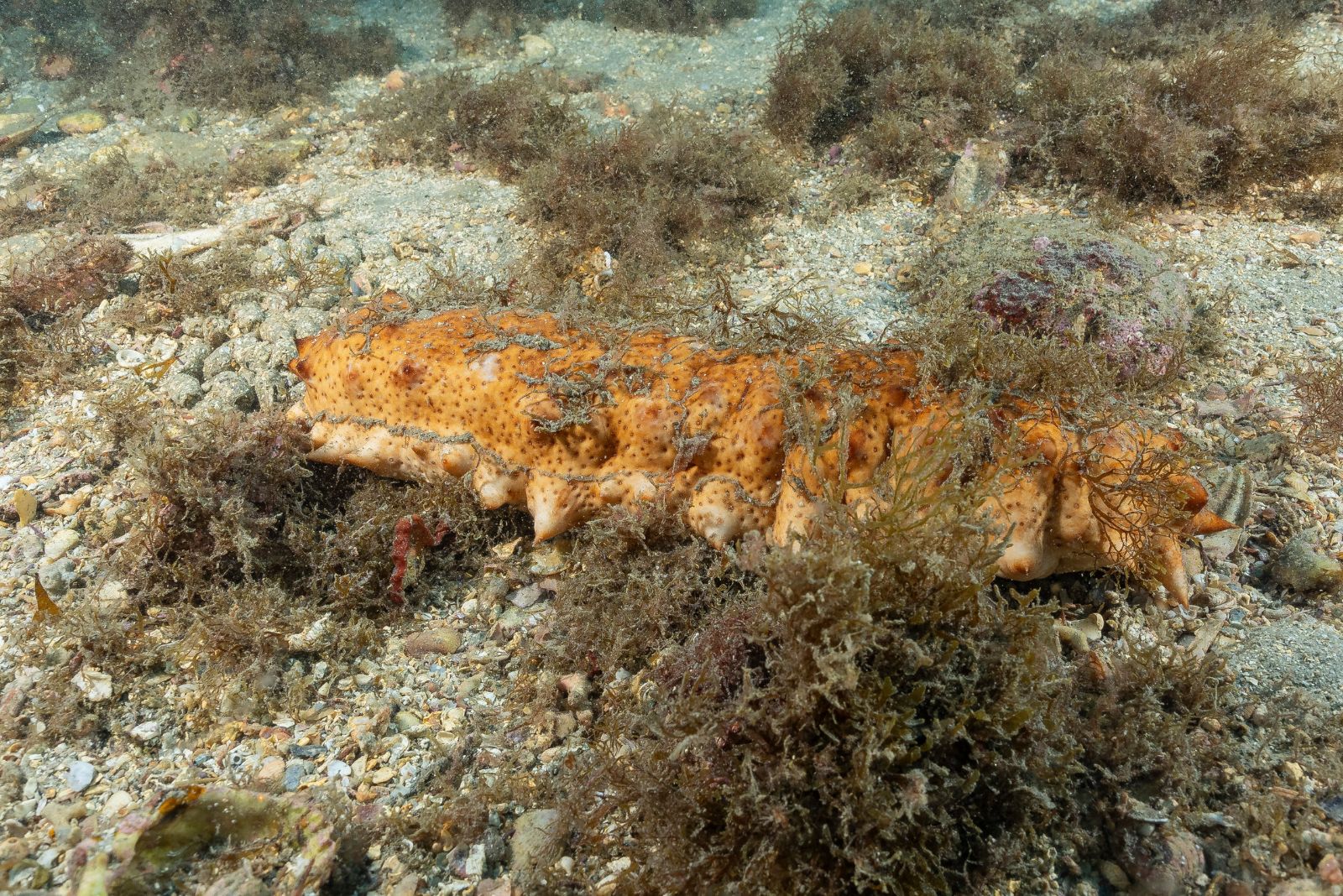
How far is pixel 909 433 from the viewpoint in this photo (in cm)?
255

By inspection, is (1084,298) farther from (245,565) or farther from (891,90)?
(245,565)

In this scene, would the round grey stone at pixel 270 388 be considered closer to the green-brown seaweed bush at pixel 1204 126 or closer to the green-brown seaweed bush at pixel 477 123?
the green-brown seaweed bush at pixel 477 123

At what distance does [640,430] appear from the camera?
9.43 feet

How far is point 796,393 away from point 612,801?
153 cm

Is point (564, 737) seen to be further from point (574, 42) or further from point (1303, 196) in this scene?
point (574, 42)

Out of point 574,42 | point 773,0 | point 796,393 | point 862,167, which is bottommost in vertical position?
point 796,393

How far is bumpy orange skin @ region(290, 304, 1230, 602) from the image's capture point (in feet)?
8.28

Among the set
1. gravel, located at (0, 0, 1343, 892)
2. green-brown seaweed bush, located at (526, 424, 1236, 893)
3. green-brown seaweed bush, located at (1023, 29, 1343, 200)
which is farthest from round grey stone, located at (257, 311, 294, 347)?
green-brown seaweed bush, located at (1023, 29, 1343, 200)

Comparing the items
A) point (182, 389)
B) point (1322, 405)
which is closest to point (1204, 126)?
point (1322, 405)

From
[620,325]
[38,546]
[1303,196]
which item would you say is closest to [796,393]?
[620,325]

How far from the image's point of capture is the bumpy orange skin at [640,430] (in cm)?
252

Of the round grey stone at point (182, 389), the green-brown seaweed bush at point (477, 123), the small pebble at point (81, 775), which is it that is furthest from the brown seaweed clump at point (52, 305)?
the small pebble at point (81, 775)

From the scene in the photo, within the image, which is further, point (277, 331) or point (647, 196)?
point (647, 196)

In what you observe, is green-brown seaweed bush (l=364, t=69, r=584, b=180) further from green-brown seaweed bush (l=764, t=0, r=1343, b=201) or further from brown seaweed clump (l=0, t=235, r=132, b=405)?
brown seaweed clump (l=0, t=235, r=132, b=405)
